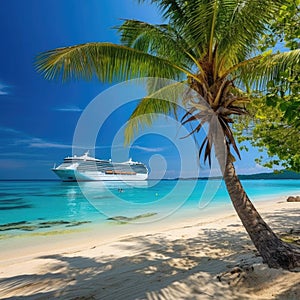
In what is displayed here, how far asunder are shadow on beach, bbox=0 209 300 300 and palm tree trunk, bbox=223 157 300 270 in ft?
0.73

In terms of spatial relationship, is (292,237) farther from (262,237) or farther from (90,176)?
(90,176)

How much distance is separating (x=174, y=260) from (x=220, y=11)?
4.54 m

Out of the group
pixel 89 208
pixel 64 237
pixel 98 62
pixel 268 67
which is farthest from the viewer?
pixel 89 208

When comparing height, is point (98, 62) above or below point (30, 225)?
above

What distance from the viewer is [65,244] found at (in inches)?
328

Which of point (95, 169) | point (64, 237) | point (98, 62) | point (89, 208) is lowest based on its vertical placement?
point (64, 237)

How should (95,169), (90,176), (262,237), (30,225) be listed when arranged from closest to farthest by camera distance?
(262,237), (30,225), (90,176), (95,169)

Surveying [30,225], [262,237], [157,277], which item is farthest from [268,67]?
[30,225]

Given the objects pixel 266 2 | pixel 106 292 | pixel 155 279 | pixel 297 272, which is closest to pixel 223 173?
pixel 297 272

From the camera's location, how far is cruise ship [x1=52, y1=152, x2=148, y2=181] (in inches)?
2188

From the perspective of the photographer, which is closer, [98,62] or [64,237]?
[98,62]

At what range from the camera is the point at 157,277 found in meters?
3.99

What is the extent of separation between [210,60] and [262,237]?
9.65ft

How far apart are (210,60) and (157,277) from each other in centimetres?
358
